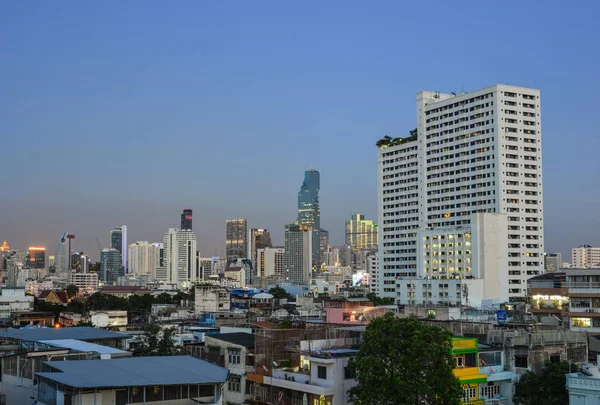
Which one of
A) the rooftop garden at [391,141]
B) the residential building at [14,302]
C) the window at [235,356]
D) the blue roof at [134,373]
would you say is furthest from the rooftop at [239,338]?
the rooftop garden at [391,141]

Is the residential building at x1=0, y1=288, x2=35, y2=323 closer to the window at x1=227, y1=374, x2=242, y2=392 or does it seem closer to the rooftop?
the rooftop

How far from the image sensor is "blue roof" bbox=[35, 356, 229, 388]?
26.4 meters

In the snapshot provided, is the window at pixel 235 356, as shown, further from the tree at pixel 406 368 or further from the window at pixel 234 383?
the tree at pixel 406 368

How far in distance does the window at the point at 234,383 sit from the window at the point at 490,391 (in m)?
12.3

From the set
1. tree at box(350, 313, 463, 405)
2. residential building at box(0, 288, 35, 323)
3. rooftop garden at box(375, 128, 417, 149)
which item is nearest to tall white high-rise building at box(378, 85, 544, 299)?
rooftop garden at box(375, 128, 417, 149)

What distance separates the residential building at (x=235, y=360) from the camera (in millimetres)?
38500

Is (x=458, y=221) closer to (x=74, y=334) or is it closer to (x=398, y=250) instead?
(x=398, y=250)

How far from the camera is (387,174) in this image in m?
160

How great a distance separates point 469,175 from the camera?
136375mm

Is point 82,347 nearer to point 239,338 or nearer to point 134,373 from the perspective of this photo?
point 239,338

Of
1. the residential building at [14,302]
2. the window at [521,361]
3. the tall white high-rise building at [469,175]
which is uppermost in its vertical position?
the tall white high-rise building at [469,175]

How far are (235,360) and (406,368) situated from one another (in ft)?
40.4

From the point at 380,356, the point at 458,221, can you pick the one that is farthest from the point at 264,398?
the point at 458,221

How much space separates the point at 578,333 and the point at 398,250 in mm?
115576
